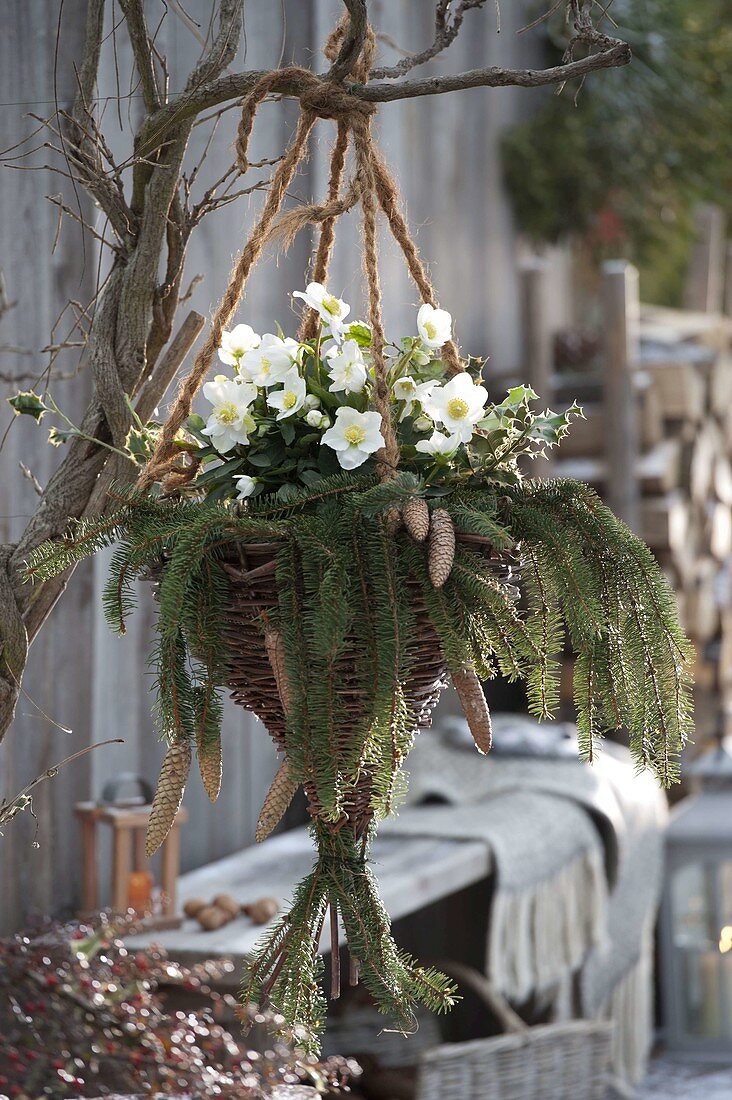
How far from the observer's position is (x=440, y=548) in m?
0.88

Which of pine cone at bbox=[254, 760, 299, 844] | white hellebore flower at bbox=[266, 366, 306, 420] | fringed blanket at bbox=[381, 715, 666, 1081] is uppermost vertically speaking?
white hellebore flower at bbox=[266, 366, 306, 420]

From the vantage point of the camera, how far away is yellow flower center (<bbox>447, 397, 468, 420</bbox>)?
995 mm

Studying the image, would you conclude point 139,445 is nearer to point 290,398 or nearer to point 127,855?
point 290,398

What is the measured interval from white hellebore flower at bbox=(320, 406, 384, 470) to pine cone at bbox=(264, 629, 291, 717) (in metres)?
0.15

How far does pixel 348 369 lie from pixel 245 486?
124 mm

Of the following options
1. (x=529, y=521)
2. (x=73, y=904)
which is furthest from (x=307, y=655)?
(x=73, y=904)

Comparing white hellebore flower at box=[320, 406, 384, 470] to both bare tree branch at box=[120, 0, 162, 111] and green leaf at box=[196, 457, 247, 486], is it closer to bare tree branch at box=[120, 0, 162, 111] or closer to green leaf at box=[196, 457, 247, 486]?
green leaf at box=[196, 457, 247, 486]

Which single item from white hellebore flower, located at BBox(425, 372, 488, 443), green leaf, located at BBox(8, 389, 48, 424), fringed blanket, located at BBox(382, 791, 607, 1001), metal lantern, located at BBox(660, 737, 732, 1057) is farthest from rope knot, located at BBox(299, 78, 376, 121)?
metal lantern, located at BBox(660, 737, 732, 1057)

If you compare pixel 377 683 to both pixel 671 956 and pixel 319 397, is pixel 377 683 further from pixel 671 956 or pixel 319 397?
pixel 671 956

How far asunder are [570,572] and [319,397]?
25cm

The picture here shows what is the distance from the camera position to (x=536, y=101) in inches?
156

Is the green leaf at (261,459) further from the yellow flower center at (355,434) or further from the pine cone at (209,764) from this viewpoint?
the pine cone at (209,764)

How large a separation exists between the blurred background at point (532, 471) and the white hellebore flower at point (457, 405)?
29 cm

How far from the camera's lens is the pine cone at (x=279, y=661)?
2.94 feet
